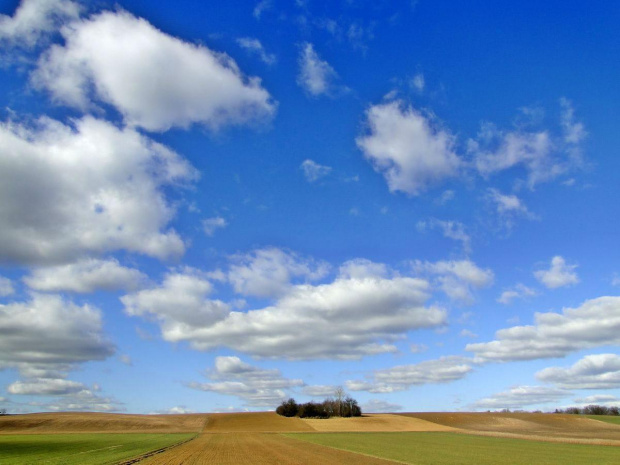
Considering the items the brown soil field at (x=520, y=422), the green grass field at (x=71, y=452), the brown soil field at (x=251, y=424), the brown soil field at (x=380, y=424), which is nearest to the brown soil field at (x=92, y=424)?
the brown soil field at (x=251, y=424)

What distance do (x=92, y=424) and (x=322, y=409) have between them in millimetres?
69064

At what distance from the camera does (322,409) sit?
154875mm

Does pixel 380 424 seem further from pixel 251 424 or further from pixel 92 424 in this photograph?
pixel 92 424

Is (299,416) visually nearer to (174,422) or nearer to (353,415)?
(353,415)

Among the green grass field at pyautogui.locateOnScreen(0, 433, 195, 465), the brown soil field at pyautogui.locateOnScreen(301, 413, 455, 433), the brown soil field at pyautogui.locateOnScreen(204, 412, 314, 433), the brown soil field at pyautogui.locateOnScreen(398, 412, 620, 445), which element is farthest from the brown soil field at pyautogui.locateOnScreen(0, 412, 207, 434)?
the brown soil field at pyautogui.locateOnScreen(398, 412, 620, 445)

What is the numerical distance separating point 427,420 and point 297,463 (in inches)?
4578

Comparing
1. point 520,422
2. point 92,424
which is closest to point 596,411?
point 520,422

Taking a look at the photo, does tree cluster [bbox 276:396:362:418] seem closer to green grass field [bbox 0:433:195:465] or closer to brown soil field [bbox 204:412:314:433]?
brown soil field [bbox 204:412:314:433]

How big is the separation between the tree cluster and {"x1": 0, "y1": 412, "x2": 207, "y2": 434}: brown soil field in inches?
1233

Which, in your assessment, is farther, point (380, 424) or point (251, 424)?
point (251, 424)

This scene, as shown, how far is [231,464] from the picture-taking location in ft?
123

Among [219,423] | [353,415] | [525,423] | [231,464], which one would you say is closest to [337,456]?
[231,464]

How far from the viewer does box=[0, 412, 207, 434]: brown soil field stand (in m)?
112

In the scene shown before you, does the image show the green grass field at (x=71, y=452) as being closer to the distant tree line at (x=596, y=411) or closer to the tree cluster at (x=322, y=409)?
the tree cluster at (x=322, y=409)
